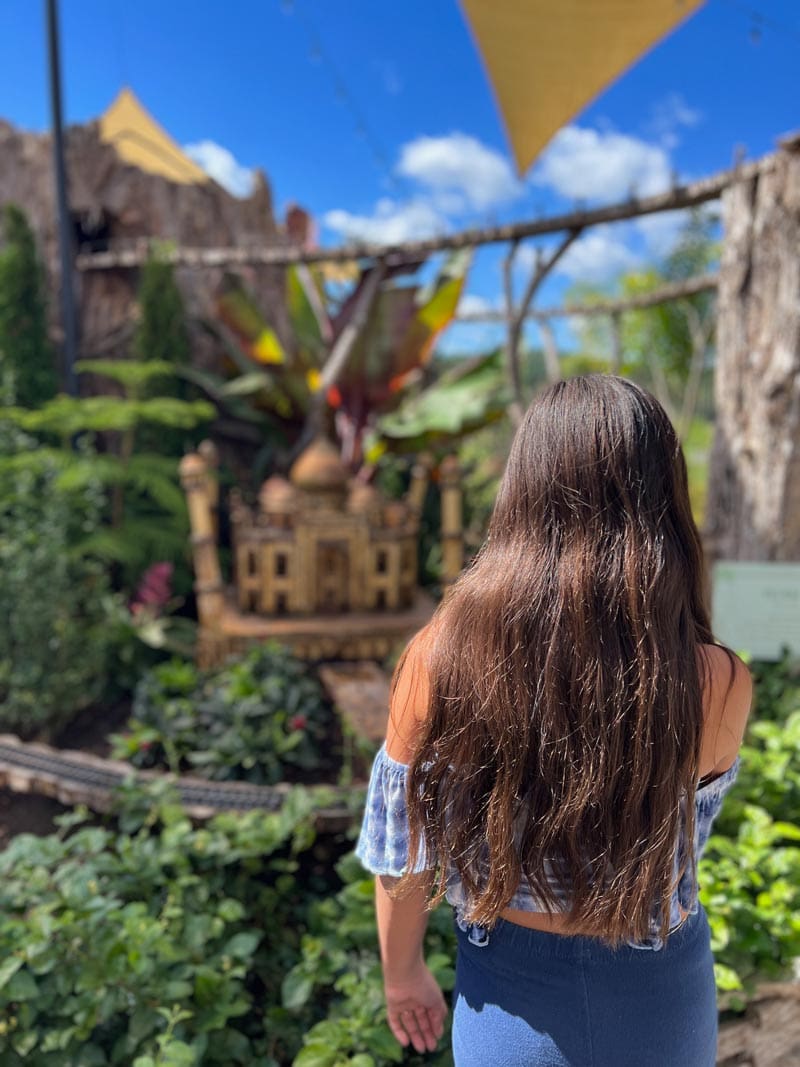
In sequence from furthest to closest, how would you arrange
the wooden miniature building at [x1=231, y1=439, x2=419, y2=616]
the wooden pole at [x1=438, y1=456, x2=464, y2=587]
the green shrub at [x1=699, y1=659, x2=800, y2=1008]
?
the wooden pole at [x1=438, y1=456, x2=464, y2=587]
the wooden miniature building at [x1=231, y1=439, x2=419, y2=616]
the green shrub at [x1=699, y1=659, x2=800, y2=1008]

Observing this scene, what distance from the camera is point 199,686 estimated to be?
13.0 feet

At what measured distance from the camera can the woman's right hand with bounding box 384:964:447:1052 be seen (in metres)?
1.31

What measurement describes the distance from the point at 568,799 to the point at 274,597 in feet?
11.9

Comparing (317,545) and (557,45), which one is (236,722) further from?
(557,45)

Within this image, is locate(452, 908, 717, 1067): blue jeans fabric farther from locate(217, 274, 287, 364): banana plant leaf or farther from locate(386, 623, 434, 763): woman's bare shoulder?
locate(217, 274, 287, 364): banana plant leaf

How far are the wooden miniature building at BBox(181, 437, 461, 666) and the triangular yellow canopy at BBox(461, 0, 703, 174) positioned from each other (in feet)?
8.13

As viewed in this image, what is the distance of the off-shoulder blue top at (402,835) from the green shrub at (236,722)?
2085mm

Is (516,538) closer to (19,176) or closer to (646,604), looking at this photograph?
(646,604)

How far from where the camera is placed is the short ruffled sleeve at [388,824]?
113cm

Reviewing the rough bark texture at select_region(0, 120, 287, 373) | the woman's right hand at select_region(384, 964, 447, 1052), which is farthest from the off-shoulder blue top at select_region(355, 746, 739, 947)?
the rough bark texture at select_region(0, 120, 287, 373)

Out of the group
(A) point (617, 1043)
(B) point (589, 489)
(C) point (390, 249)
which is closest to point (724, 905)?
(A) point (617, 1043)

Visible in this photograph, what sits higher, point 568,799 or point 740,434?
point 740,434

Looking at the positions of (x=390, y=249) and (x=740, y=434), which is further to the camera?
(x=390, y=249)

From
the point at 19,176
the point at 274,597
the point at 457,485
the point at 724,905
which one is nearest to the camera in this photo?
the point at 724,905
